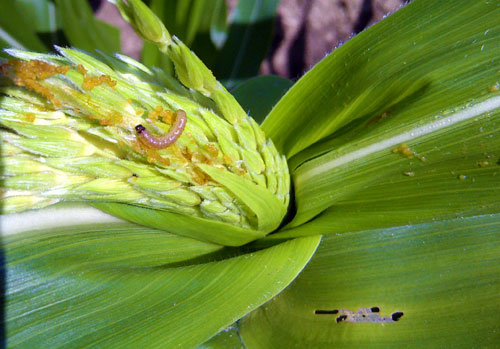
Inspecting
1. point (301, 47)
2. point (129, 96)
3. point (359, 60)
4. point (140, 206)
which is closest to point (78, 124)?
point (129, 96)

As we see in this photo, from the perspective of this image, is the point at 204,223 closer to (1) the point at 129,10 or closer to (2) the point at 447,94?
(1) the point at 129,10

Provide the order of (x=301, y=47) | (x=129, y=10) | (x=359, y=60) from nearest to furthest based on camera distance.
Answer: (x=129, y=10), (x=359, y=60), (x=301, y=47)

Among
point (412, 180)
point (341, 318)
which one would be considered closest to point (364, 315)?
point (341, 318)

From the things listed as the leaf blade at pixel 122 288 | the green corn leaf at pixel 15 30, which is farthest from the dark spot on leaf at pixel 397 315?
the green corn leaf at pixel 15 30

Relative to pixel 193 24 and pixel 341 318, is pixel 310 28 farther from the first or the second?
pixel 341 318

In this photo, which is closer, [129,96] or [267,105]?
[129,96]

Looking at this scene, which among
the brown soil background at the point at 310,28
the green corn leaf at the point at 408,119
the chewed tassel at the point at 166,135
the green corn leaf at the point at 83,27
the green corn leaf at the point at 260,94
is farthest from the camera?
the brown soil background at the point at 310,28

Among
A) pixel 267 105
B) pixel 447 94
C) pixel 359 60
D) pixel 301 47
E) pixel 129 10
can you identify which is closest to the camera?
pixel 129 10

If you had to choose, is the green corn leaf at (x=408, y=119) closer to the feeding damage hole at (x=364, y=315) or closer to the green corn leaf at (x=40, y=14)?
the feeding damage hole at (x=364, y=315)
